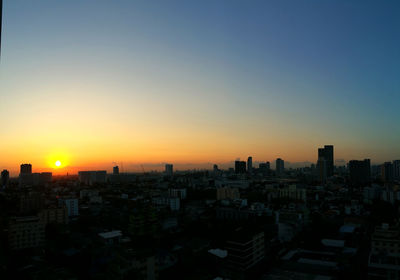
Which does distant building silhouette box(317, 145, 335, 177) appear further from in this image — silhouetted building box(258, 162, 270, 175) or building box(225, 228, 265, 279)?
building box(225, 228, 265, 279)

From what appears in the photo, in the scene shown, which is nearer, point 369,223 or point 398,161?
point 369,223

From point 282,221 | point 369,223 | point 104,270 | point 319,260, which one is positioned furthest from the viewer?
point 369,223

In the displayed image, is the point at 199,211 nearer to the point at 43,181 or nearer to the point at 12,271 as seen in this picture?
the point at 12,271

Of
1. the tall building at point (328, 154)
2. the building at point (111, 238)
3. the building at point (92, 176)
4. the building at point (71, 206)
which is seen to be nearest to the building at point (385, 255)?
the building at point (111, 238)

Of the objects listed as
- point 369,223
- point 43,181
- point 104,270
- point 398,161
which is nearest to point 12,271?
point 104,270

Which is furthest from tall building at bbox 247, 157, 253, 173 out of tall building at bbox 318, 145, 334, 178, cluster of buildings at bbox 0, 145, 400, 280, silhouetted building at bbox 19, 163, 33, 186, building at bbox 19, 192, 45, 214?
building at bbox 19, 192, 45, 214

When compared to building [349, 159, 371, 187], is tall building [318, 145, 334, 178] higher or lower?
higher

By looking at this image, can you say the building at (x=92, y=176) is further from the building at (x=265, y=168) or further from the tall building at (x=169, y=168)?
the building at (x=265, y=168)
